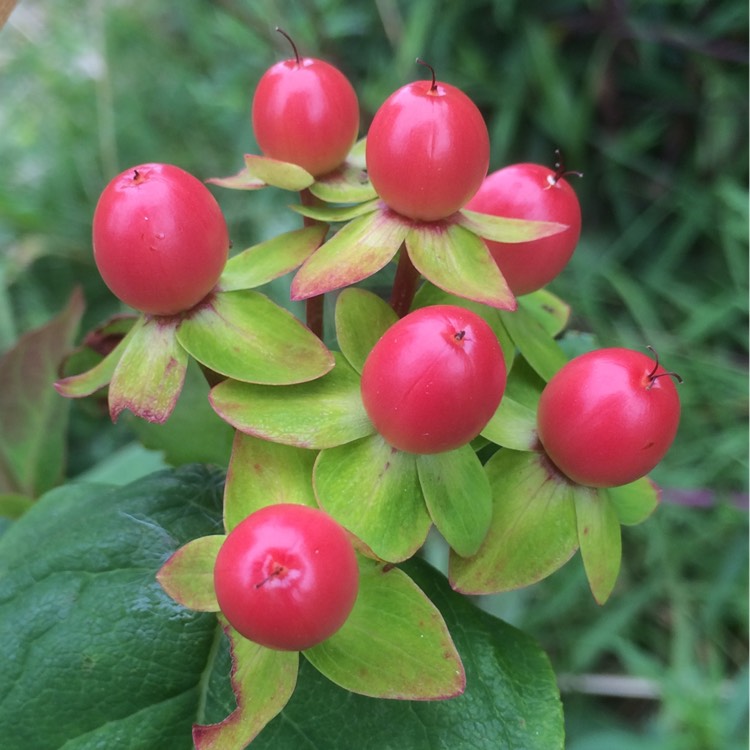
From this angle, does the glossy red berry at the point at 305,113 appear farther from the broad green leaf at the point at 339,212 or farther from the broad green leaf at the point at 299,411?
the broad green leaf at the point at 299,411

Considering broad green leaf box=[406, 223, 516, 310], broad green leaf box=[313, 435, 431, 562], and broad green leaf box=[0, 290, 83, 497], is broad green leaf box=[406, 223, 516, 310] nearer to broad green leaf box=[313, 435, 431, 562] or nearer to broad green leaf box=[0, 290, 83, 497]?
broad green leaf box=[313, 435, 431, 562]

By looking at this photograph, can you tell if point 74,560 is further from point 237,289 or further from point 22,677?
point 237,289

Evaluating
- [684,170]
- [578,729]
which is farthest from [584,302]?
[578,729]

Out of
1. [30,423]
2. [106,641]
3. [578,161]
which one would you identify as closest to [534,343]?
[106,641]

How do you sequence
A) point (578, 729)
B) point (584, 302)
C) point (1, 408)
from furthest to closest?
point (584, 302) < point (578, 729) < point (1, 408)

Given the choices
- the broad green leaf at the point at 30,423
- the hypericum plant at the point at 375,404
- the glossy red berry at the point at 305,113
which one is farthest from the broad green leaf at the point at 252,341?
the broad green leaf at the point at 30,423

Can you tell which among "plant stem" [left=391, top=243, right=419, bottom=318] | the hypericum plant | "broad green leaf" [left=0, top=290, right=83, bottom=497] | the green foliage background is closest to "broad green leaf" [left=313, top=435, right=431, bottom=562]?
the hypericum plant
